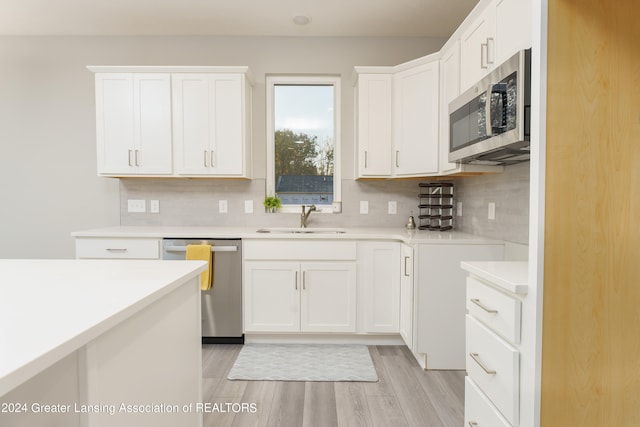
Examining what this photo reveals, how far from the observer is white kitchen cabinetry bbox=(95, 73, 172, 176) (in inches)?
122

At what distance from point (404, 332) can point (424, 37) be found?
262cm

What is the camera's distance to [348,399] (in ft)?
7.02

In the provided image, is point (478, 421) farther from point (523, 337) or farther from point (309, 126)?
point (309, 126)

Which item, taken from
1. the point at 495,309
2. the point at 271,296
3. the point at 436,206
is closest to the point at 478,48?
the point at 436,206

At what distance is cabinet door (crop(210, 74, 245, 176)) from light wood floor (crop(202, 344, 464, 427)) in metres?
1.57

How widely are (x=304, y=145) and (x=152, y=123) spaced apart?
1.34 metres

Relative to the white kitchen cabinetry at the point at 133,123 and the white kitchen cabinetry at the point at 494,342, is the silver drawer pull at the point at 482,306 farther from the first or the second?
the white kitchen cabinetry at the point at 133,123

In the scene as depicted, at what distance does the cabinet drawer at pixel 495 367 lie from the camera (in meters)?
1.21

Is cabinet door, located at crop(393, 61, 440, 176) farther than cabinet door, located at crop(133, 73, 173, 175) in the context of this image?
No

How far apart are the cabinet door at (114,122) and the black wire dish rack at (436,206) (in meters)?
2.53

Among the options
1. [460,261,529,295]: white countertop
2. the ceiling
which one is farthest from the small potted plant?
[460,261,529,295]: white countertop

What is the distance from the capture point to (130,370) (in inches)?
37.2

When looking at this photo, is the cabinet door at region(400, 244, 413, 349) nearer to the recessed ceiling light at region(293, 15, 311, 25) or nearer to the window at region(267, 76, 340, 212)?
the window at region(267, 76, 340, 212)


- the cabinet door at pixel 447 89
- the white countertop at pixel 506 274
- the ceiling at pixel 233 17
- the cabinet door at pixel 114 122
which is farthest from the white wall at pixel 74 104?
the white countertop at pixel 506 274
